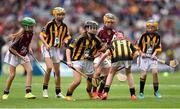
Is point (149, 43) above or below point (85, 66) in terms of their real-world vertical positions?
above

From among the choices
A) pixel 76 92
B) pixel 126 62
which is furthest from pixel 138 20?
pixel 126 62

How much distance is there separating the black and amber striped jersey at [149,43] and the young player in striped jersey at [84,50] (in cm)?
188

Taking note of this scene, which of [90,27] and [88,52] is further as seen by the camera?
[88,52]

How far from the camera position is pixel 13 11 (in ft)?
133

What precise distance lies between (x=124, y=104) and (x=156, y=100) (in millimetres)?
1722

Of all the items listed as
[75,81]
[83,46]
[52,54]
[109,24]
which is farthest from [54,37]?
[75,81]

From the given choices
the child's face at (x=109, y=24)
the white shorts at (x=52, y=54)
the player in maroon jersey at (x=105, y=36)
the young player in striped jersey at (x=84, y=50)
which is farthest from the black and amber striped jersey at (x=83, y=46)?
the white shorts at (x=52, y=54)

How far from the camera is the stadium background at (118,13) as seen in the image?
39.9 metres

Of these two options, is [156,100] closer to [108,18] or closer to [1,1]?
[108,18]

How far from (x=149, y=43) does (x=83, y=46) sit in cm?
251

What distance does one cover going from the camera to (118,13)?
40.8 meters

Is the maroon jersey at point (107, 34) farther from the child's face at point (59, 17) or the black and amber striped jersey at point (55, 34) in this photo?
the child's face at point (59, 17)

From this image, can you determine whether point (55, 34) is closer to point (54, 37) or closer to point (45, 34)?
point (54, 37)

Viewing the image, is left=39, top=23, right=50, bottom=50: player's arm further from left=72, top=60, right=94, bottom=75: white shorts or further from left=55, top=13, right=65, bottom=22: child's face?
left=72, top=60, right=94, bottom=75: white shorts
